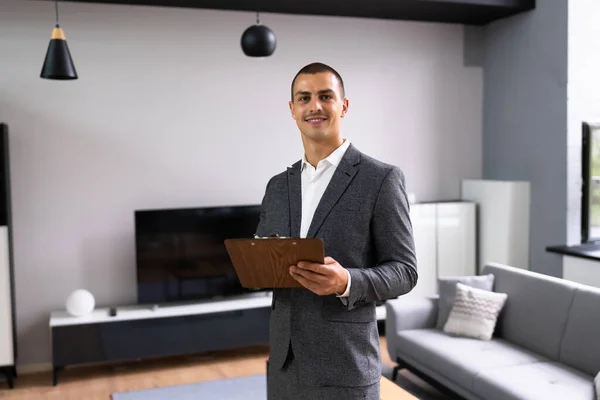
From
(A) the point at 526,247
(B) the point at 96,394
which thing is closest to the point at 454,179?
(A) the point at 526,247

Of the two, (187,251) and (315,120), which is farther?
(187,251)

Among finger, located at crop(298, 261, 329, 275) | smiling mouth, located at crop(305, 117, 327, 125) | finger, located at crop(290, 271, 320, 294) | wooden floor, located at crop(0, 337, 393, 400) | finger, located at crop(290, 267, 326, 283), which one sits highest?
smiling mouth, located at crop(305, 117, 327, 125)

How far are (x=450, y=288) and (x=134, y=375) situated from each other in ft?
7.57

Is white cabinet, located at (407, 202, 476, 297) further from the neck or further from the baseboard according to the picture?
the neck

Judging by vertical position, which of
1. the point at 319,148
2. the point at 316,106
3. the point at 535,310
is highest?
the point at 316,106

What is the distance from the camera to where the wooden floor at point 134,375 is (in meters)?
4.25

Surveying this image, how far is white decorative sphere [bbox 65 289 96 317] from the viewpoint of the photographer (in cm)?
448

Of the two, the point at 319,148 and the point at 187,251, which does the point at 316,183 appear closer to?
the point at 319,148

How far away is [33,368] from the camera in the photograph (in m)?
4.69

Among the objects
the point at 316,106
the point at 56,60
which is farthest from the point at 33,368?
the point at 316,106

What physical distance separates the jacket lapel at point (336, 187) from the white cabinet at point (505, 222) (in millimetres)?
4021

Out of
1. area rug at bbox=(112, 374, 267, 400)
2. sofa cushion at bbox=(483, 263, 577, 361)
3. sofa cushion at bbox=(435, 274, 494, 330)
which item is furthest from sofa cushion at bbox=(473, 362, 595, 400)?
area rug at bbox=(112, 374, 267, 400)

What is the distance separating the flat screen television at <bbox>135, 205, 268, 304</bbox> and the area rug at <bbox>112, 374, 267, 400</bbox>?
2.43 feet

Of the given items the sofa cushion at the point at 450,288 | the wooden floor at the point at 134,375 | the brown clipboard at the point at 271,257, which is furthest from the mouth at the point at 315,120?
the wooden floor at the point at 134,375
